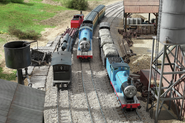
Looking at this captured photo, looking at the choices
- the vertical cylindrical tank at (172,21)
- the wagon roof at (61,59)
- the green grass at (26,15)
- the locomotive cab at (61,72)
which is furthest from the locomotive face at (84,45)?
the green grass at (26,15)

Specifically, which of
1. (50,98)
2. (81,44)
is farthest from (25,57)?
(81,44)

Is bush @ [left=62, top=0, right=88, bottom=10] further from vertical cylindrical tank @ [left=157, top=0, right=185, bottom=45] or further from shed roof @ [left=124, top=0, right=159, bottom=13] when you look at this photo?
vertical cylindrical tank @ [left=157, top=0, right=185, bottom=45]

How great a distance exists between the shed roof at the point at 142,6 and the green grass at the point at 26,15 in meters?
15.3

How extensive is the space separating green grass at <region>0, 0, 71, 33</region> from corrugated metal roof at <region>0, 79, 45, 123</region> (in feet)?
94.7

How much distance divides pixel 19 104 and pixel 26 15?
3967 cm

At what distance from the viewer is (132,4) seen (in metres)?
37.8

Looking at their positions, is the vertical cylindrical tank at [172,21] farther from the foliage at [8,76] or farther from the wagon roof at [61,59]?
the foliage at [8,76]

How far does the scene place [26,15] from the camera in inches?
1816

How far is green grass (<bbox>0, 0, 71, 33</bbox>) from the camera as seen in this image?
39.9 metres

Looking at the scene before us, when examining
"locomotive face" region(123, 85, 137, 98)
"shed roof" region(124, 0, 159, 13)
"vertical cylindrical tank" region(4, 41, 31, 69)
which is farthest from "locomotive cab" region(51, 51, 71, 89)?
"shed roof" region(124, 0, 159, 13)

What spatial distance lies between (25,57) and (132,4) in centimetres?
2911

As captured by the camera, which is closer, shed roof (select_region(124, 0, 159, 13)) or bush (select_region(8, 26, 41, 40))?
bush (select_region(8, 26, 41, 40))

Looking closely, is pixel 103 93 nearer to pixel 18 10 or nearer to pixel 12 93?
pixel 12 93

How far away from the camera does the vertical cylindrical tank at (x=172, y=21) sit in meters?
13.2
